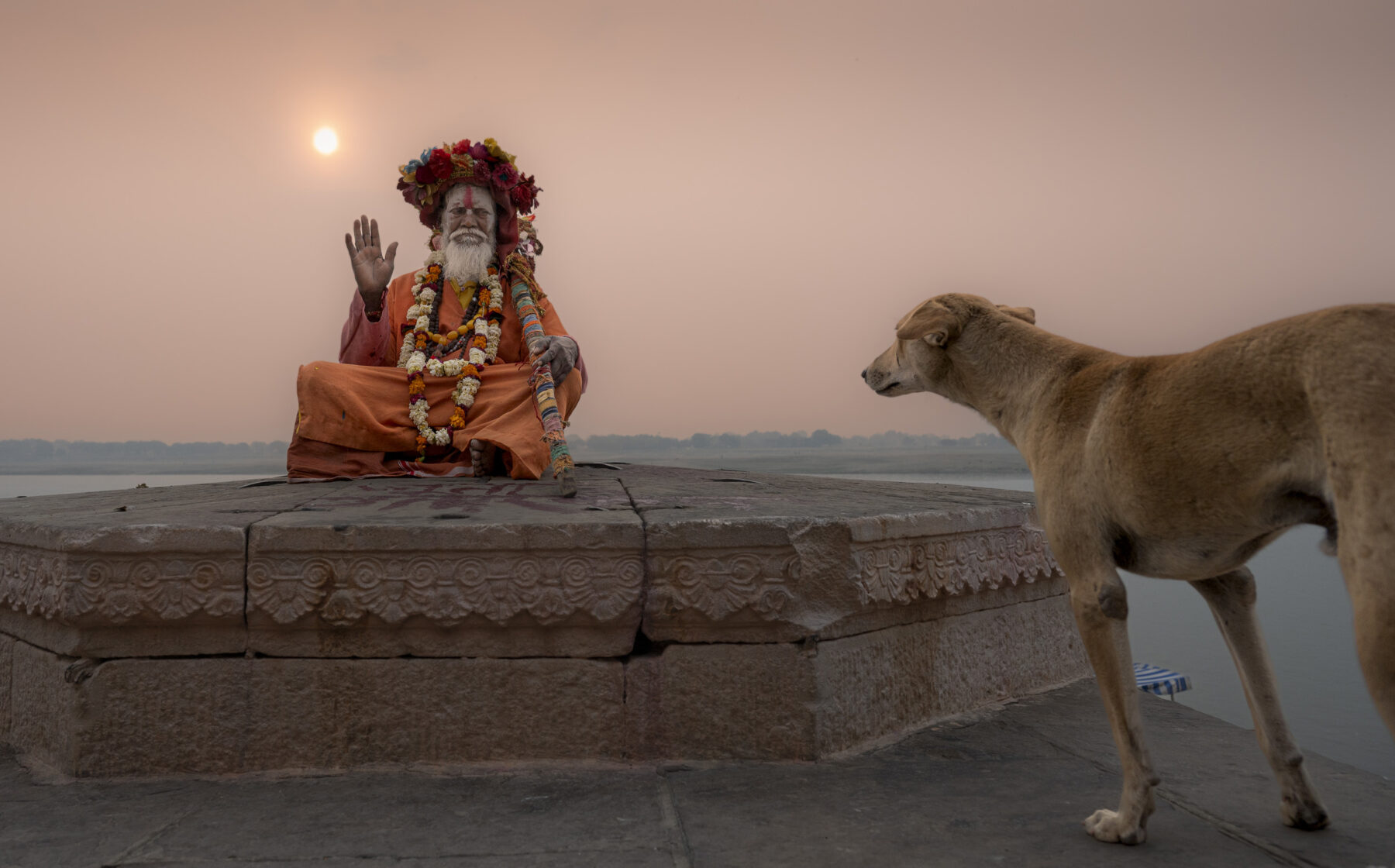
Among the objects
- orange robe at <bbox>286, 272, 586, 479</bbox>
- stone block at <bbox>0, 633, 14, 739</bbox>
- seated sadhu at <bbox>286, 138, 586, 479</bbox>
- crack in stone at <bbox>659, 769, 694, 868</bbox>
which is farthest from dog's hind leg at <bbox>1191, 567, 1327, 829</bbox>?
stone block at <bbox>0, 633, 14, 739</bbox>

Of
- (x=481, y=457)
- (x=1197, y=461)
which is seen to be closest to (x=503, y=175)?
(x=481, y=457)

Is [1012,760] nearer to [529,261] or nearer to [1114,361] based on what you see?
[1114,361]

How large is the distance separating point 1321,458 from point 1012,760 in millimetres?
1357

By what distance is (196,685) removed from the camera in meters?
2.43

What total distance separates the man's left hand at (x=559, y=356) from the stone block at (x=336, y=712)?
191cm

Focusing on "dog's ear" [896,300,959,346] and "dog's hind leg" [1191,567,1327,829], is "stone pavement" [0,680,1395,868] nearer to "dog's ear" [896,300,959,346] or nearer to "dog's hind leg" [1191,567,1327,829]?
"dog's hind leg" [1191,567,1327,829]

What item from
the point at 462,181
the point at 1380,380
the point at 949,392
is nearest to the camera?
the point at 1380,380

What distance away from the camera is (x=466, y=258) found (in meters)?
4.49

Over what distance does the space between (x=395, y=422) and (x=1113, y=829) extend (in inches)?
134

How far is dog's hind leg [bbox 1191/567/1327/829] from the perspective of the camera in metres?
1.94

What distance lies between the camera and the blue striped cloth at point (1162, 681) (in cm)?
360

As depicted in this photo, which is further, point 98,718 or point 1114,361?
point 98,718

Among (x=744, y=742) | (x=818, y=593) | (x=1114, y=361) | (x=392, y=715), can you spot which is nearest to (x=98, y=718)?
(x=392, y=715)

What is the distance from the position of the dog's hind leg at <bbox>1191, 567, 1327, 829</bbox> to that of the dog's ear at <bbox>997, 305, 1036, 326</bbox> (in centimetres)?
85
